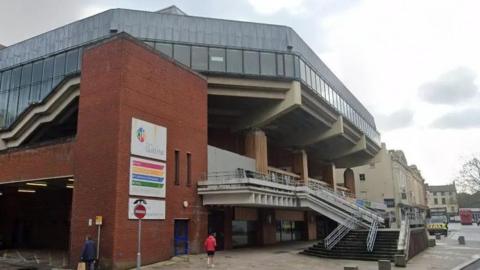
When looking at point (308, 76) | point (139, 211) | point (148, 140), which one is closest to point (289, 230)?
point (308, 76)

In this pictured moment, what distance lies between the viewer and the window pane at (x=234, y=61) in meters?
32.2

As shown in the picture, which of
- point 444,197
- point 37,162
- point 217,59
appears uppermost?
point 217,59

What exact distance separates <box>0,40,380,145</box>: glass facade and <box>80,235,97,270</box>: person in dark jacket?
15484mm

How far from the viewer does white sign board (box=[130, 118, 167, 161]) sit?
2142cm

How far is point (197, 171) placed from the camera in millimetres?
26250

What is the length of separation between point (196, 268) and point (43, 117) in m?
17.3

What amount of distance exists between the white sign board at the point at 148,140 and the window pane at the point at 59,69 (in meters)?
12.2

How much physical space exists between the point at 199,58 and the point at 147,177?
12532mm

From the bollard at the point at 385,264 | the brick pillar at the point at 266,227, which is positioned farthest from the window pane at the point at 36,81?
the bollard at the point at 385,264

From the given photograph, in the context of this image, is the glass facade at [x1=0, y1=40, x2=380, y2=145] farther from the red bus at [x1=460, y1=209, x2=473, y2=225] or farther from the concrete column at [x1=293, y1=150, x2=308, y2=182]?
the red bus at [x1=460, y1=209, x2=473, y2=225]

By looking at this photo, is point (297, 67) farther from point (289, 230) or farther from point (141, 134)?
point (289, 230)

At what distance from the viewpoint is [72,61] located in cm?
3097

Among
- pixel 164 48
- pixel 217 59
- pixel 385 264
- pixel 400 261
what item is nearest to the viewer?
pixel 385 264

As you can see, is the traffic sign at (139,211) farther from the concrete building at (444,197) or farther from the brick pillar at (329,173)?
the concrete building at (444,197)
